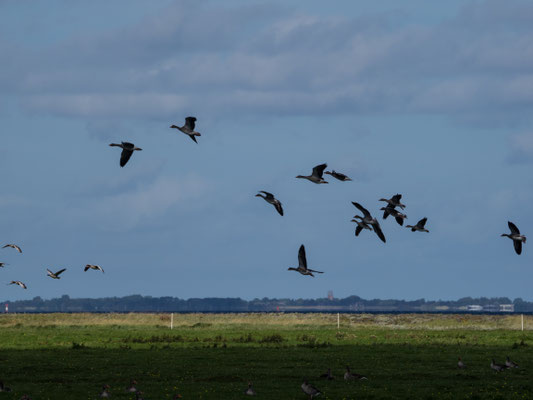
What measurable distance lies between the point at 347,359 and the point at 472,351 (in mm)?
9616

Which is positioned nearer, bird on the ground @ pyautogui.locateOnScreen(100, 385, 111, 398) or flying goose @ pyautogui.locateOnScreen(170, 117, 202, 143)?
bird on the ground @ pyautogui.locateOnScreen(100, 385, 111, 398)

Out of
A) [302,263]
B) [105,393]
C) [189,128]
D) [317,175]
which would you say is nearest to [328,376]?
[302,263]

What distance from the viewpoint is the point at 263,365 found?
142 ft

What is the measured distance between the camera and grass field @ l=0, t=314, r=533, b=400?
32750 millimetres

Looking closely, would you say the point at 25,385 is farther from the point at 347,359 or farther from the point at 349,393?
the point at 347,359

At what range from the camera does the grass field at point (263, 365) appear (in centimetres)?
3275

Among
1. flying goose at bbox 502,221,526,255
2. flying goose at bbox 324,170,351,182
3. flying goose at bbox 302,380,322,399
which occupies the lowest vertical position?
flying goose at bbox 302,380,322,399

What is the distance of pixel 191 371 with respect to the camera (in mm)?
40500

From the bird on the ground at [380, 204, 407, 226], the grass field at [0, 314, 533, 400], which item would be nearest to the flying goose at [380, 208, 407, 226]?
the bird on the ground at [380, 204, 407, 226]

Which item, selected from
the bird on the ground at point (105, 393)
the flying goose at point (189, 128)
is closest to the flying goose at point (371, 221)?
the flying goose at point (189, 128)

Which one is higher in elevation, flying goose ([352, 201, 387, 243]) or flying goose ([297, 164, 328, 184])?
flying goose ([297, 164, 328, 184])

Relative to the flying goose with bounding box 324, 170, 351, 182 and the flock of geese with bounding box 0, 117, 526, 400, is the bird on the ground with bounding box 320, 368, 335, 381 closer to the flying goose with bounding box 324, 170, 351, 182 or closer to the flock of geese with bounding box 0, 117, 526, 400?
the flock of geese with bounding box 0, 117, 526, 400

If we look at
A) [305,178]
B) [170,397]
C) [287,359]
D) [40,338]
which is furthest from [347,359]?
[40,338]

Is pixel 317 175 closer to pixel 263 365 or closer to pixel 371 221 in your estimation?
pixel 371 221
